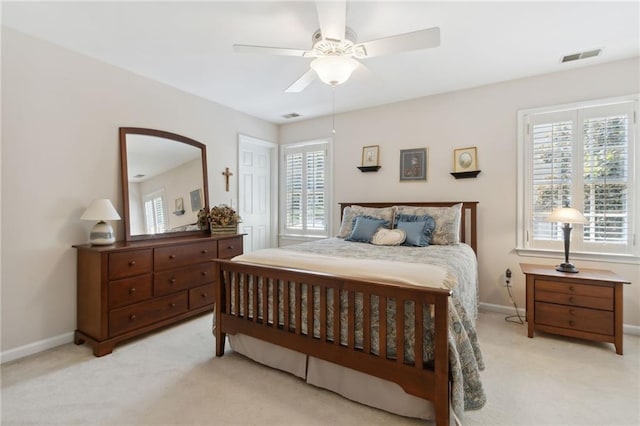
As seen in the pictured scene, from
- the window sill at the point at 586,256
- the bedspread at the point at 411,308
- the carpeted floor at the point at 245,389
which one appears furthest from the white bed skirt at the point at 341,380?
the window sill at the point at 586,256

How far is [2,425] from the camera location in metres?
1.66

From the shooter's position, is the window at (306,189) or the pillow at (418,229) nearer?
the pillow at (418,229)

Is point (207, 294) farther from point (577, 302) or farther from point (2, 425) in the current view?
point (577, 302)

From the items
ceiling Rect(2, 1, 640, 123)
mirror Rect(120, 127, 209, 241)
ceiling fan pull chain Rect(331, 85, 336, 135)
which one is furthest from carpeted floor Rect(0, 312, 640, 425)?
ceiling fan pull chain Rect(331, 85, 336, 135)

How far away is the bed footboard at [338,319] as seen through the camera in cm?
155

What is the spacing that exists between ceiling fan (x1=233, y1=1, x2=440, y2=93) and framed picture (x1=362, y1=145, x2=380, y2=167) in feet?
7.05

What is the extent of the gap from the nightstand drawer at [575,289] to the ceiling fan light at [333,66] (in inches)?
100

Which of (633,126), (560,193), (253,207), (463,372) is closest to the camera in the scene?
(463,372)

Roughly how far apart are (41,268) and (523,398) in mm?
3778

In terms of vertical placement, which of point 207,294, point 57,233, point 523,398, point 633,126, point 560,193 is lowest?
point 523,398

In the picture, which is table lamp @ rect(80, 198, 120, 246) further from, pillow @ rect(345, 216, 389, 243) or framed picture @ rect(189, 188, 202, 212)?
pillow @ rect(345, 216, 389, 243)

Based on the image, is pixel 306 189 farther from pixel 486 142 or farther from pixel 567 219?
pixel 567 219

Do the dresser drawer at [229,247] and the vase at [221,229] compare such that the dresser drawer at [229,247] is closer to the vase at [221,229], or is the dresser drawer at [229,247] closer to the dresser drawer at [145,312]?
the vase at [221,229]

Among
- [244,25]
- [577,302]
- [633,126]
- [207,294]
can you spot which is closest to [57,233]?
[207,294]
